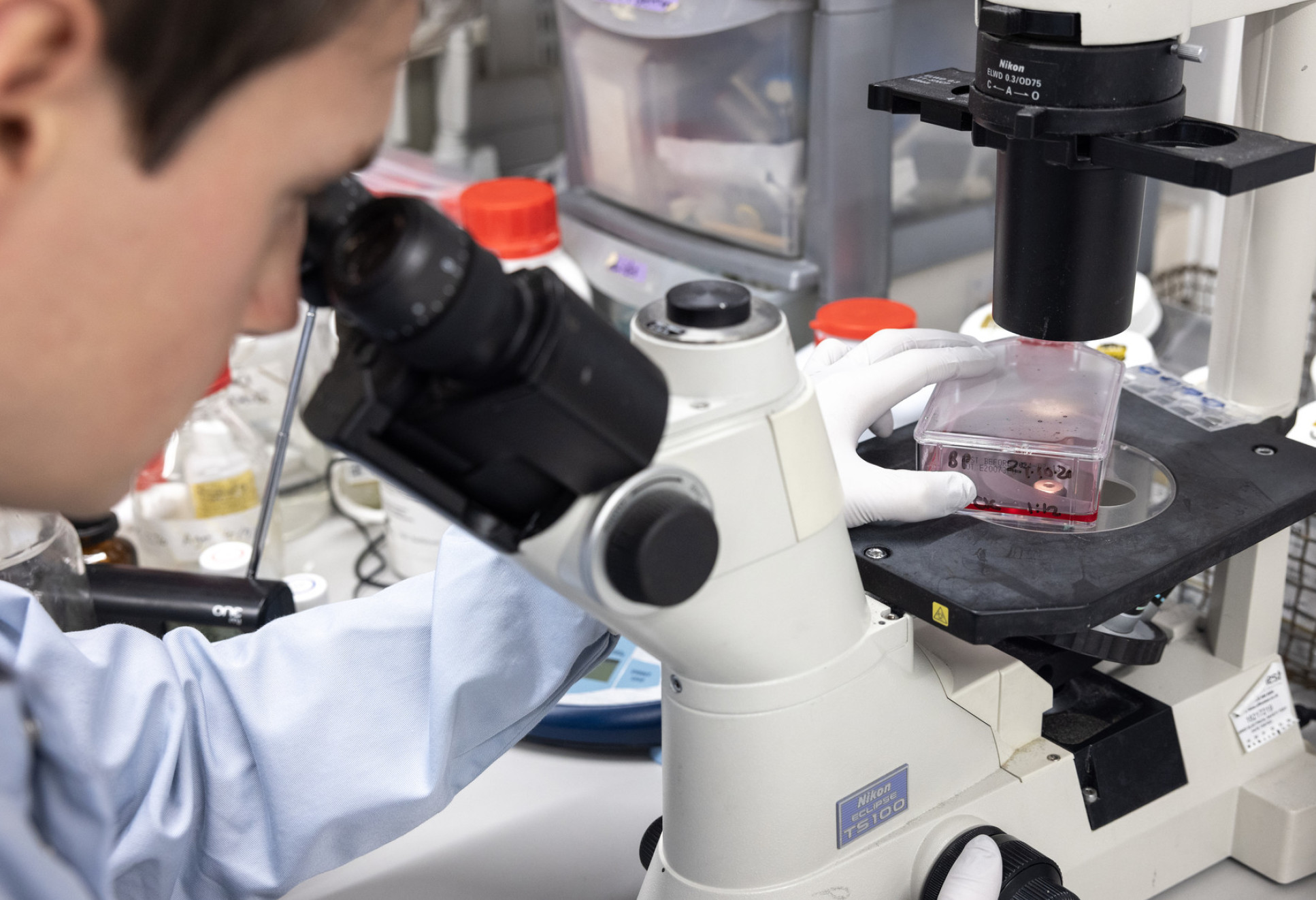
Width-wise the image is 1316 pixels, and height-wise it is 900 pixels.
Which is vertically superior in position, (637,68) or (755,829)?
(637,68)

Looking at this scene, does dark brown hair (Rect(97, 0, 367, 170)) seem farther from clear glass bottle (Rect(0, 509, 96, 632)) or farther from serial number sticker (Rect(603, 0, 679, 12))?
serial number sticker (Rect(603, 0, 679, 12))

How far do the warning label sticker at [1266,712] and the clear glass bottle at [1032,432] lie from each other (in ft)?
0.71

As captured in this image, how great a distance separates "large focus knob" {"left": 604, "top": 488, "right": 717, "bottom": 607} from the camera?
57 cm

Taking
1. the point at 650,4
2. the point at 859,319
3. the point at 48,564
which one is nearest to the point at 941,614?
the point at 859,319

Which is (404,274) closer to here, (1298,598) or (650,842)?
(650,842)

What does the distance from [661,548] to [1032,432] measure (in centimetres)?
38

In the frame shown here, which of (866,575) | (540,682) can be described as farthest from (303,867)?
(866,575)

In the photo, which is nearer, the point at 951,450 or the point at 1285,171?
the point at 1285,171

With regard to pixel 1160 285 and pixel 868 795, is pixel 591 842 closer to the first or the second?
pixel 868 795

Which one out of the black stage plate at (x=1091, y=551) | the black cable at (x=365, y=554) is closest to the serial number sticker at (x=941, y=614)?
the black stage plate at (x=1091, y=551)

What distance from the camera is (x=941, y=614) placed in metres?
0.72

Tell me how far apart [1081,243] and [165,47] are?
0.54m

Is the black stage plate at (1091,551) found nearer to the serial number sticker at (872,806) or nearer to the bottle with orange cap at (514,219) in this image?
the serial number sticker at (872,806)

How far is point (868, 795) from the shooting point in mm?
733
